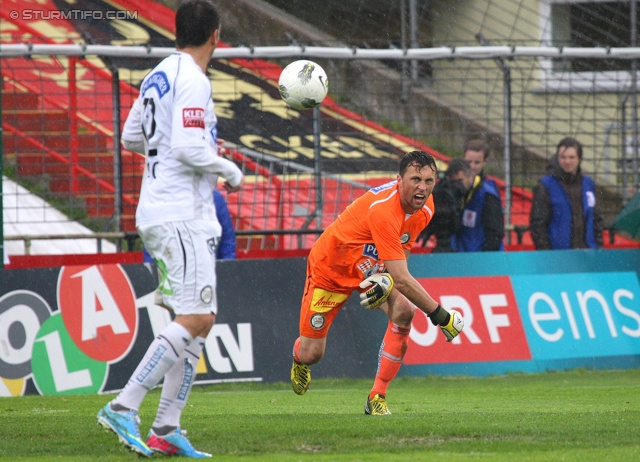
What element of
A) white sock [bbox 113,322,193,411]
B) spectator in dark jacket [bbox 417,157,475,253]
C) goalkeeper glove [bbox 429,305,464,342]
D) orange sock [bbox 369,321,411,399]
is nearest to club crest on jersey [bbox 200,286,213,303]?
white sock [bbox 113,322,193,411]

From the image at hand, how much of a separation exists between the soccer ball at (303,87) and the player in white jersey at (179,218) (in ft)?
7.03

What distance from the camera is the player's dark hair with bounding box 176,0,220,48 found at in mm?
5453

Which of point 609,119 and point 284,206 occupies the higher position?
point 609,119

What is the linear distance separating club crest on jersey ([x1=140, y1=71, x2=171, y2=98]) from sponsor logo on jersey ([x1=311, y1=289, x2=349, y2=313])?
3.26 m

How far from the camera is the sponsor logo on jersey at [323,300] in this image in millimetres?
8359

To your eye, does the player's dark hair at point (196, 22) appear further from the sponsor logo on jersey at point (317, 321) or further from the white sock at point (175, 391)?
the sponsor logo on jersey at point (317, 321)

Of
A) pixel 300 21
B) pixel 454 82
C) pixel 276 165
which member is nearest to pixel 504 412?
pixel 276 165

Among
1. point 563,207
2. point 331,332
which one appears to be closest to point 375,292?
point 331,332

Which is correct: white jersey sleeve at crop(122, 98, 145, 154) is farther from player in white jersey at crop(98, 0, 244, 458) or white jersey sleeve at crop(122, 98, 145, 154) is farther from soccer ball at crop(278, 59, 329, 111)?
soccer ball at crop(278, 59, 329, 111)

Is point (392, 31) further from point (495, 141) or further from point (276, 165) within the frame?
point (276, 165)

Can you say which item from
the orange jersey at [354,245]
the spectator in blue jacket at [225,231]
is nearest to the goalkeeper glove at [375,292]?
the orange jersey at [354,245]

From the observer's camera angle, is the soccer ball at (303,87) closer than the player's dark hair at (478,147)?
Yes

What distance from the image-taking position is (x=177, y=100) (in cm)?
532

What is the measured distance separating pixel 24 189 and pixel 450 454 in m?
8.62
